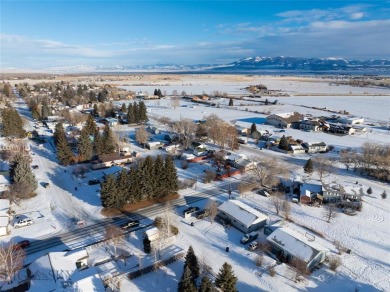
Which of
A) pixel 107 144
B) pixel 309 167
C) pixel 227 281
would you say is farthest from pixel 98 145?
pixel 227 281

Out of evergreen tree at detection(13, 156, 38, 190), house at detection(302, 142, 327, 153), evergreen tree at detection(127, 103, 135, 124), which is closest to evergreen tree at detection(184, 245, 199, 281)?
evergreen tree at detection(13, 156, 38, 190)

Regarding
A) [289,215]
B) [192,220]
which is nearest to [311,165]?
[289,215]

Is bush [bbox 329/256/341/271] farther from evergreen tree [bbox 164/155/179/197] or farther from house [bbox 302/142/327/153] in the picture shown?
house [bbox 302/142/327/153]

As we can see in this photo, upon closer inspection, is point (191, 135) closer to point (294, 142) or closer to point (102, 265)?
point (294, 142)

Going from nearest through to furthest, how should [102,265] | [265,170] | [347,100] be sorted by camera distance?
[102,265] → [265,170] → [347,100]

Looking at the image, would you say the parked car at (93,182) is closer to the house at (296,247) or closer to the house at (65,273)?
the house at (65,273)

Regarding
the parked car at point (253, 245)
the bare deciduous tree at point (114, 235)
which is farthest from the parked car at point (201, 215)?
the bare deciduous tree at point (114, 235)

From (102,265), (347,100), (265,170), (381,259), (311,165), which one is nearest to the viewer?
(102,265)
